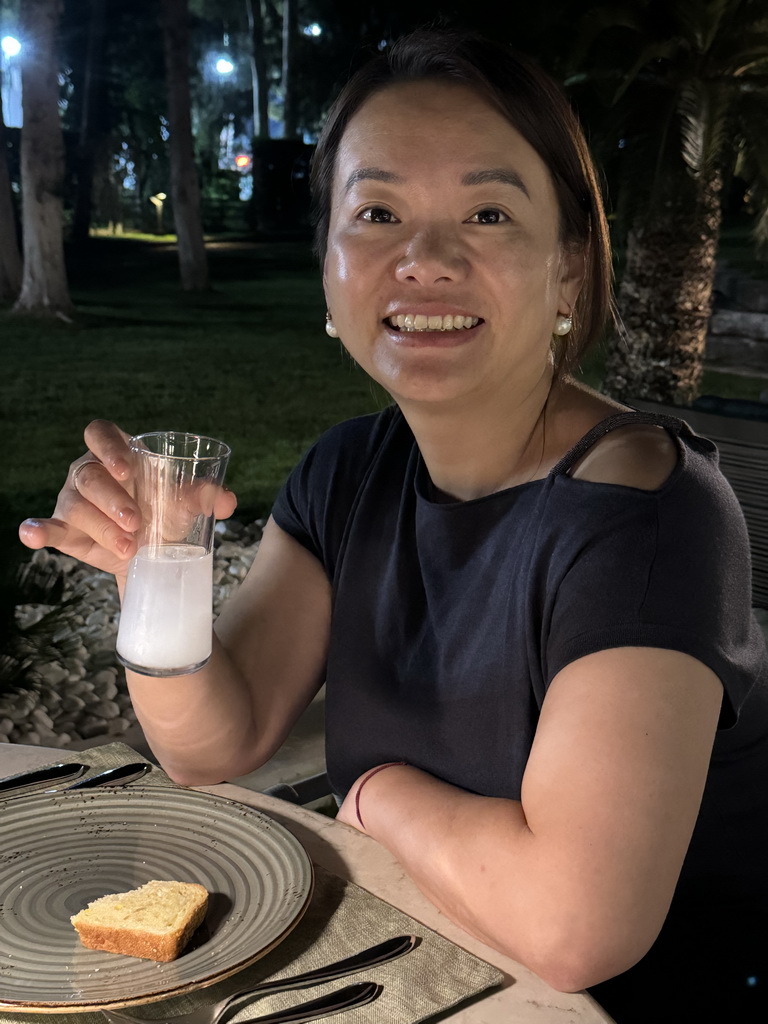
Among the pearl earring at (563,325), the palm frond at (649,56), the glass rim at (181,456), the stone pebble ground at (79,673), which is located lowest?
the stone pebble ground at (79,673)

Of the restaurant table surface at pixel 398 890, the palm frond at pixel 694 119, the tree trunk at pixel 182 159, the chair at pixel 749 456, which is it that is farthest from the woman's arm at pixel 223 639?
the palm frond at pixel 694 119

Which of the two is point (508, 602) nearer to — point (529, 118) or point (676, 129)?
point (529, 118)

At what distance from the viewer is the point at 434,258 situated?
133 centimetres

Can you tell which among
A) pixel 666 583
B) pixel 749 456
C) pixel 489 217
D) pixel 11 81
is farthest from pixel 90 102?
pixel 666 583

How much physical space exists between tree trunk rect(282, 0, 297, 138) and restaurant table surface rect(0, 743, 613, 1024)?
135 inches

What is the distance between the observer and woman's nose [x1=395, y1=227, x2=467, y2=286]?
1322 millimetres

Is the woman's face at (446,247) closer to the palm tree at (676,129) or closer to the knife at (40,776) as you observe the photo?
the knife at (40,776)

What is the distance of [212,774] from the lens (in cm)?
140

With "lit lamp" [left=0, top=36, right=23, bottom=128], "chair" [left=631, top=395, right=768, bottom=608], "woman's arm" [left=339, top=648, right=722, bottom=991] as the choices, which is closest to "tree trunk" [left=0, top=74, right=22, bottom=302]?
"lit lamp" [left=0, top=36, right=23, bottom=128]

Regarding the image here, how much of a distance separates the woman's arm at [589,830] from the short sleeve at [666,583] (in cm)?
2

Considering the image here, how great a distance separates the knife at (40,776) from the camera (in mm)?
1242

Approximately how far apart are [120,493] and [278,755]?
1751mm

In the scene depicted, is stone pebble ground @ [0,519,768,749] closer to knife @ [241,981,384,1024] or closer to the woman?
the woman

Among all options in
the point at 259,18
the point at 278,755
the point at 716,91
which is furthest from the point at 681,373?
the point at 278,755
